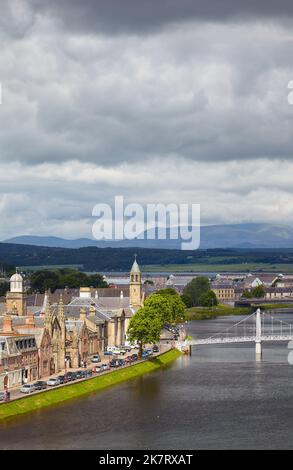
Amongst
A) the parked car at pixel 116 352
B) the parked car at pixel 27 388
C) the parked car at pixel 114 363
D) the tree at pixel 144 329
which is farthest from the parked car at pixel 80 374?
the parked car at pixel 116 352

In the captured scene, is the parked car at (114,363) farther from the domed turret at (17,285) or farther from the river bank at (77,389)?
the domed turret at (17,285)

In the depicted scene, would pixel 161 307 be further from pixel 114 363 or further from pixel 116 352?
pixel 114 363

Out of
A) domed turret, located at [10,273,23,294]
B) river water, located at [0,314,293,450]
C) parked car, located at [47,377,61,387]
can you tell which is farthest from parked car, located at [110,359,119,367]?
domed turret, located at [10,273,23,294]

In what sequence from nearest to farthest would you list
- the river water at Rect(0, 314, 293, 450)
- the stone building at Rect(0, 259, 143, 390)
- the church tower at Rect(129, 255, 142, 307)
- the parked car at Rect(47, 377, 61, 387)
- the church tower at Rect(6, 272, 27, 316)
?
the river water at Rect(0, 314, 293, 450), the parked car at Rect(47, 377, 61, 387), the stone building at Rect(0, 259, 143, 390), the church tower at Rect(6, 272, 27, 316), the church tower at Rect(129, 255, 142, 307)

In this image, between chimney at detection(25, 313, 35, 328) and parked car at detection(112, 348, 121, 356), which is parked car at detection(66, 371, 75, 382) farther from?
parked car at detection(112, 348, 121, 356)

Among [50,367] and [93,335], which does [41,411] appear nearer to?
[50,367]

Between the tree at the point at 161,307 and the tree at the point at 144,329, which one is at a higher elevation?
Result: the tree at the point at 161,307
